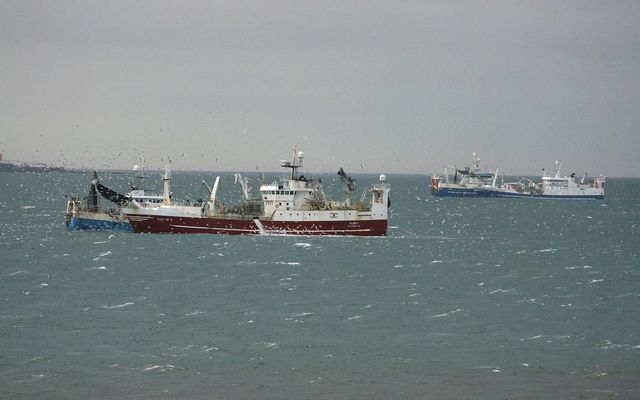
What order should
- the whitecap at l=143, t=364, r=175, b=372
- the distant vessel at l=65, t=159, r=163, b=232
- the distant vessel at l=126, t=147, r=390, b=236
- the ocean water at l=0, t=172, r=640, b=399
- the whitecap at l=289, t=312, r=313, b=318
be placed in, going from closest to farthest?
the ocean water at l=0, t=172, r=640, b=399, the whitecap at l=143, t=364, r=175, b=372, the whitecap at l=289, t=312, r=313, b=318, the distant vessel at l=126, t=147, r=390, b=236, the distant vessel at l=65, t=159, r=163, b=232

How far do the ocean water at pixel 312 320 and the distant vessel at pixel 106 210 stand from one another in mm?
7324

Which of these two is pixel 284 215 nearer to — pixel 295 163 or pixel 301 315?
pixel 295 163

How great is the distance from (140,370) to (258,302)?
625 inches

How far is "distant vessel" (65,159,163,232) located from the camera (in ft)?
295

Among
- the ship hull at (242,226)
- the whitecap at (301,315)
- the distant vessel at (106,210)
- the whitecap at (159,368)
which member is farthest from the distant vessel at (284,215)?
the whitecap at (159,368)

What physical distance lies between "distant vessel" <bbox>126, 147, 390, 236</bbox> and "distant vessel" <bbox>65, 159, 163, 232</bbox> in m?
1.34

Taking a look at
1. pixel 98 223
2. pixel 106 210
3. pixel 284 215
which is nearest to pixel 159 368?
pixel 284 215

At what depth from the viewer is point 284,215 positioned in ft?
287

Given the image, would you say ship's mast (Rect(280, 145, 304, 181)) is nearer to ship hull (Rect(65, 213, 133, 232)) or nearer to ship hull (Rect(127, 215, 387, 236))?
ship hull (Rect(127, 215, 387, 236))

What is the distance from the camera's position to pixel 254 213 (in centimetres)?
8956

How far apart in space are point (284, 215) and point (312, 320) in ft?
139

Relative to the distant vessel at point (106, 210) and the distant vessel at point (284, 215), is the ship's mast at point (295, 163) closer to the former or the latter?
the distant vessel at point (284, 215)

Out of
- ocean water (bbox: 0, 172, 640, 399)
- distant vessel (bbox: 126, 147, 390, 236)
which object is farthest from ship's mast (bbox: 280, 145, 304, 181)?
ocean water (bbox: 0, 172, 640, 399)

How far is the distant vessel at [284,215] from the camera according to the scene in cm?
8744
